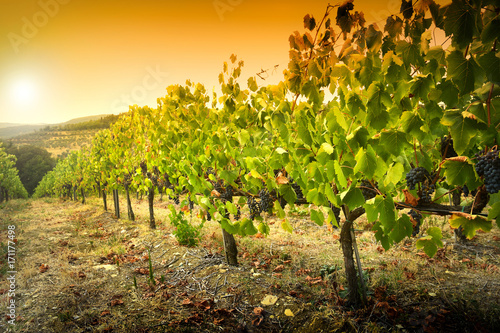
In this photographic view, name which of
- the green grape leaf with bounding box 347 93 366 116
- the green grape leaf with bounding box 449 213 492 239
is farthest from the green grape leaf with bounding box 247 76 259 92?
the green grape leaf with bounding box 449 213 492 239

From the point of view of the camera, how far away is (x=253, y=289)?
4.79m

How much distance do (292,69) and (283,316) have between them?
3.72m

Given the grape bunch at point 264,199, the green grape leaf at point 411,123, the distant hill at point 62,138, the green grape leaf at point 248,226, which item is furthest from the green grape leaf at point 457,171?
the distant hill at point 62,138

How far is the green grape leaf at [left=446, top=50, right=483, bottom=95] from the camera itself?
122 cm

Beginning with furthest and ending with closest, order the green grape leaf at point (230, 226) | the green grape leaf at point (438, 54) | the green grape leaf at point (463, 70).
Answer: the green grape leaf at point (230, 226)
the green grape leaf at point (438, 54)
the green grape leaf at point (463, 70)

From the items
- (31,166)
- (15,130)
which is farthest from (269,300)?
(15,130)

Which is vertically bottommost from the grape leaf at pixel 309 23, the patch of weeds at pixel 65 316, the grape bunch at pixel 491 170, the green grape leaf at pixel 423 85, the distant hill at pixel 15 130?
the patch of weeds at pixel 65 316

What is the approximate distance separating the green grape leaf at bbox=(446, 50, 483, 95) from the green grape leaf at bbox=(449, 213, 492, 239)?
1.01 m

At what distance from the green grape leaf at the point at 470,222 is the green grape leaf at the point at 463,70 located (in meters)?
1.01

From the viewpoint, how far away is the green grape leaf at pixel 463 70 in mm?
1221

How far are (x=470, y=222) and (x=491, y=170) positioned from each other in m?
0.40

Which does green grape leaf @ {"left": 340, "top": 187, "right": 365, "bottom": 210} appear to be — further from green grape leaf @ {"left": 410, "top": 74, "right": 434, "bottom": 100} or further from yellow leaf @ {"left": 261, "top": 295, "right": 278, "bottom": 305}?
yellow leaf @ {"left": 261, "top": 295, "right": 278, "bottom": 305}

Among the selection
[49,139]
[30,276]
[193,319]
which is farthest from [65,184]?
[49,139]

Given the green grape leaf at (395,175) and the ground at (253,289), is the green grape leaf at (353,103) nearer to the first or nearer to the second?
the green grape leaf at (395,175)
